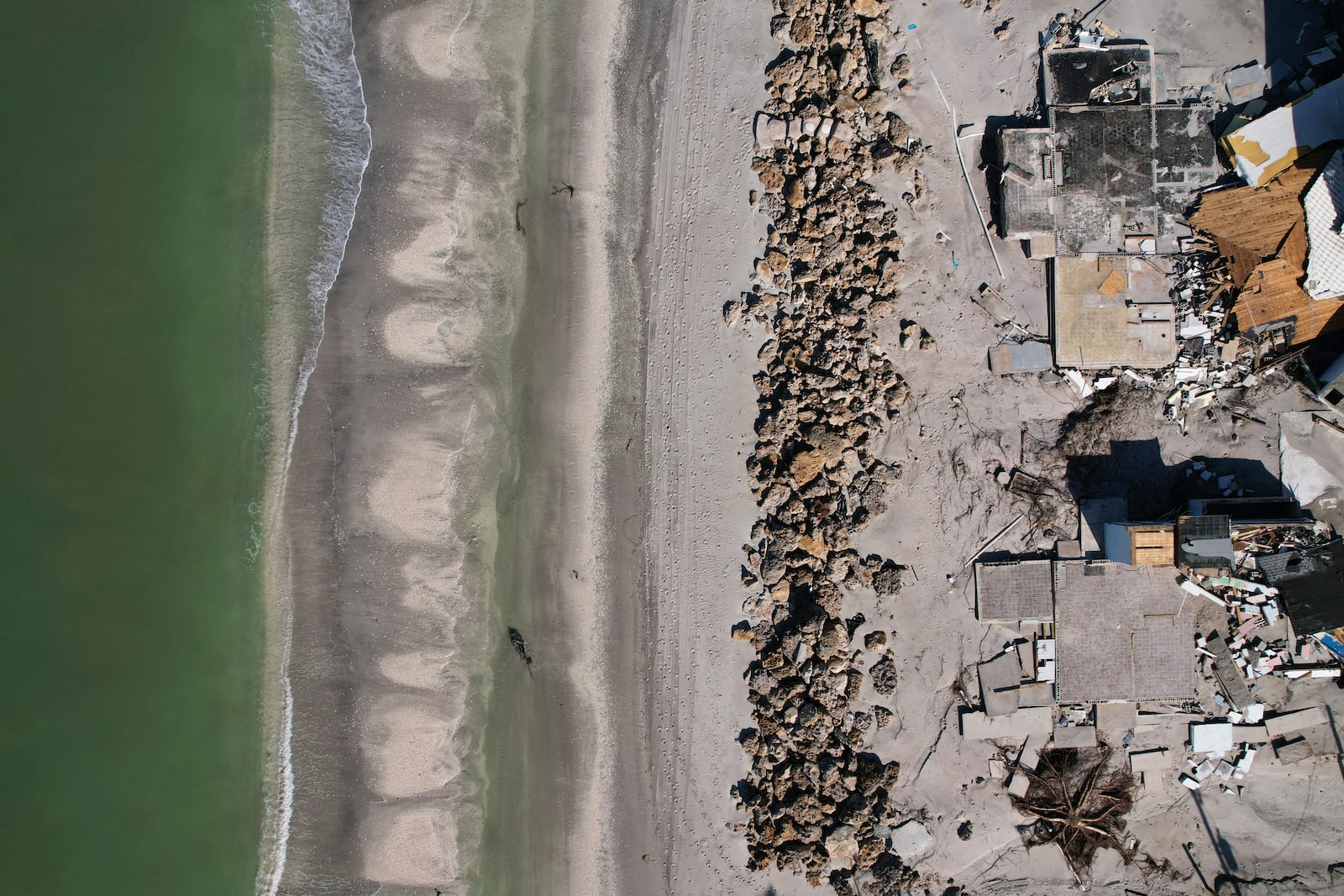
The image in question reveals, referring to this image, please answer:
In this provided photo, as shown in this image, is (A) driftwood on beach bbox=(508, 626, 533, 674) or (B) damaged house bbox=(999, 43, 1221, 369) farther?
(A) driftwood on beach bbox=(508, 626, 533, 674)

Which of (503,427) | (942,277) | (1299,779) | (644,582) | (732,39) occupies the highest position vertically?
(732,39)

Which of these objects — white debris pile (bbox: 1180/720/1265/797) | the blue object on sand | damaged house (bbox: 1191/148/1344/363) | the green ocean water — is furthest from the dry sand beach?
the blue object on sand

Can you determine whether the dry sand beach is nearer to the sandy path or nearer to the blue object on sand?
the sandy path

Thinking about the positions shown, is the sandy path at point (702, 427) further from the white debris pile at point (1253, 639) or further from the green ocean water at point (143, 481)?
the white debris pile at point (1253, 639)

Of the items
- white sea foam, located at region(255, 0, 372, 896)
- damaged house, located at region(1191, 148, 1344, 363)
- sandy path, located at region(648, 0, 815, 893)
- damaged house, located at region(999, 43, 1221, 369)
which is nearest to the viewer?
damaged house, located at region(1191, 148, 1344, 363)

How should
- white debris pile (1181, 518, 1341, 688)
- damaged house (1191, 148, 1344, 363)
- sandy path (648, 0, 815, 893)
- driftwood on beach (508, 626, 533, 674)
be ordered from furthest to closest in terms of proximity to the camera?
driftwood on beach (508, 626, 533, 674), sandy path (648, 0, 815, 893), white debris pile (1181, 518, 1341, 688), damaged house (1191, 148, 1344, 363)

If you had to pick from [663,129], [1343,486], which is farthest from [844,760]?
[663,129]

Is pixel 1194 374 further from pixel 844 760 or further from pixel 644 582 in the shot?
pixel 644 582
